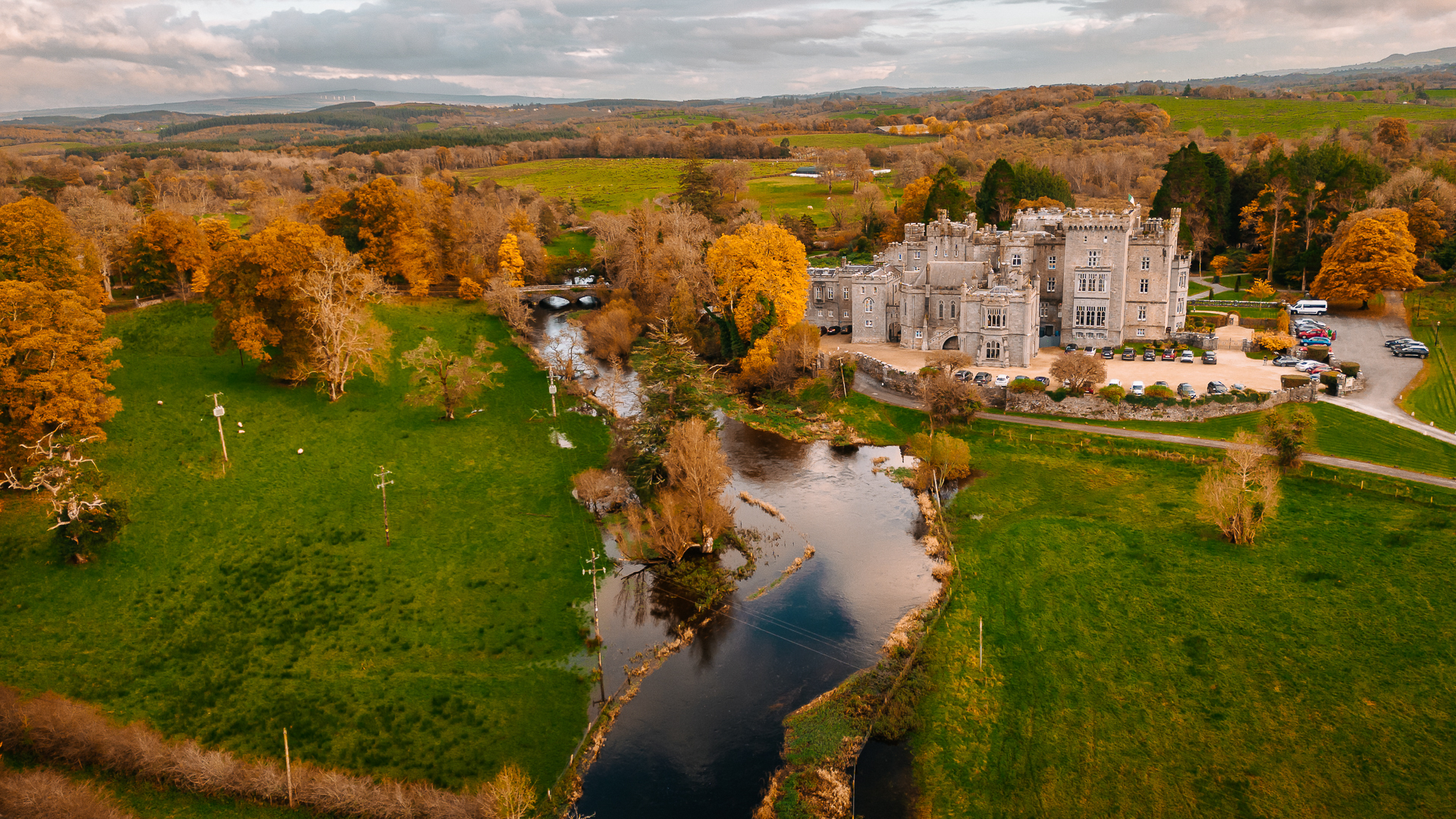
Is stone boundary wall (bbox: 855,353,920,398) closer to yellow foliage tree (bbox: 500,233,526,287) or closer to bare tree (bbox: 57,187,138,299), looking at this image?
yellow foliage tree (bbox: 500,233,526,287)

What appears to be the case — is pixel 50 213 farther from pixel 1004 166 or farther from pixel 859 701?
pixel 1004 166

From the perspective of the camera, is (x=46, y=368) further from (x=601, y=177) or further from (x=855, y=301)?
(x=601, y=177)

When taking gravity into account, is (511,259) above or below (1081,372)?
above

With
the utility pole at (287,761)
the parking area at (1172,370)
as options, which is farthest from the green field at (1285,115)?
the utility pole at (287,761)

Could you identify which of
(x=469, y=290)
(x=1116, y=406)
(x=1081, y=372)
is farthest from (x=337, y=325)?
Result: (x=1116, y=406)

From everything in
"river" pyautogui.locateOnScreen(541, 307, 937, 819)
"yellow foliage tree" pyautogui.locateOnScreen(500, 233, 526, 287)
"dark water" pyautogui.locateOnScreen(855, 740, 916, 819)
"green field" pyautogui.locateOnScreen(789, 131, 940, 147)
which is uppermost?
"green field" pyautogui.locateOnScreen(789, 131, 940, 147)

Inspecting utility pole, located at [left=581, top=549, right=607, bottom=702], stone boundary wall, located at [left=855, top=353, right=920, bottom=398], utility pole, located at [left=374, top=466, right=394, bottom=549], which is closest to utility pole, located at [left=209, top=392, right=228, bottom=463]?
utility pole, located at [left=374, top=466, right=394, bottom=549]

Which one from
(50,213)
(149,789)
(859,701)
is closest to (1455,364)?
(859,701)
